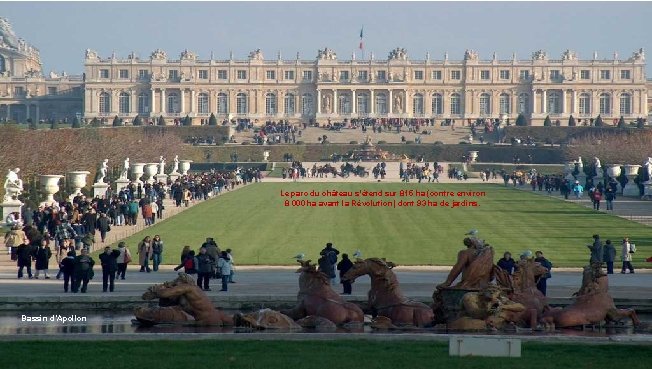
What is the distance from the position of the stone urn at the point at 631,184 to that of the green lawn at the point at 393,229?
4268 millimetres

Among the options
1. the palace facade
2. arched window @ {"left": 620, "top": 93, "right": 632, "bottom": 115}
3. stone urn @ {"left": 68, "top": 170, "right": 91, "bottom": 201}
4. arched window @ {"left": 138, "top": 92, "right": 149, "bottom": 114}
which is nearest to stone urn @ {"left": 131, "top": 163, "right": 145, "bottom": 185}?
stone urn @ {"left": 68, "top": 170, "right": 91, "bottom": 201}

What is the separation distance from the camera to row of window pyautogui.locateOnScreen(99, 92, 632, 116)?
5541 inches

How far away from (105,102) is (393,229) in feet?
334

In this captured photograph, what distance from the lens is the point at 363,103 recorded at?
142375 millimetres

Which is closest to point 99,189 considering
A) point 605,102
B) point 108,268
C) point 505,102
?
point 108,268

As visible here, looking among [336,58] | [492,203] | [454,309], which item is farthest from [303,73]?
[454,309]

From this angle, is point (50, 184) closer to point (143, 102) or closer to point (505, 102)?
point (143, 102)

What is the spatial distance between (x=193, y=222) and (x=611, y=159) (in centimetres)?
3972

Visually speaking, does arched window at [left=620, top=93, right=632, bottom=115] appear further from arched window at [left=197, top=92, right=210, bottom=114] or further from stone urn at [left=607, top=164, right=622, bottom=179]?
stone urn at [left=607, top=164, right=622, bottom=179]

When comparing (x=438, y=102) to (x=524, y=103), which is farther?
(x=438, y=102)

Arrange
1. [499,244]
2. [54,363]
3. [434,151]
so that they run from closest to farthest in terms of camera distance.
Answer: [54,363] → [499,244] → [434,151]

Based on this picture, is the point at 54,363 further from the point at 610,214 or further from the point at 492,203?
the point at 492,203

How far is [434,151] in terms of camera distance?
98375mm

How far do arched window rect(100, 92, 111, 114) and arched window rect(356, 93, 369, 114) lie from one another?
22432 millimetres
